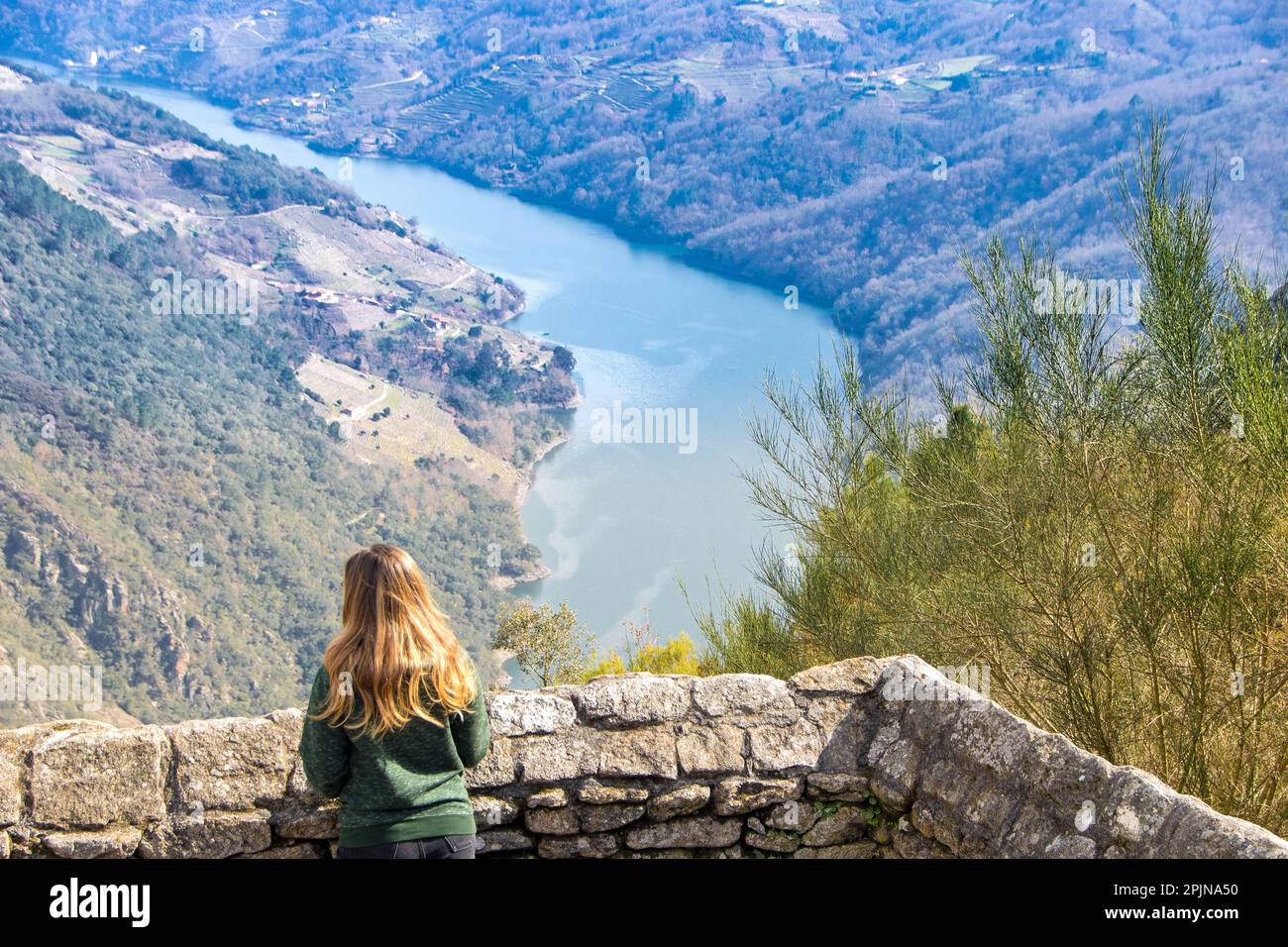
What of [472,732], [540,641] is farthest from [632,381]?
[472,732]

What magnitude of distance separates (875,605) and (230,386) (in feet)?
154

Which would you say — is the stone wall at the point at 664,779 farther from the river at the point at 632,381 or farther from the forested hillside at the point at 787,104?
the forested hillside at the point at 787,104

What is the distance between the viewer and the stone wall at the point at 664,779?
7.52 ft

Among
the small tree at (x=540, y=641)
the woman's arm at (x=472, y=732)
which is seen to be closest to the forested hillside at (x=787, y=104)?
the small tree at (x=540, y=641)

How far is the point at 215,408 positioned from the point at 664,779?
4713 cm

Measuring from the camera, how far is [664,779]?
8.09 feet

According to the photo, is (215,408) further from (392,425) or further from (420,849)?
(420,849)

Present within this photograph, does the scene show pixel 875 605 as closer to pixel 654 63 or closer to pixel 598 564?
pixel 598 564

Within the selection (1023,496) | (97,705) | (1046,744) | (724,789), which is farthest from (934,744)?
(97,705)

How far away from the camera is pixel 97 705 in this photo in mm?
27609
